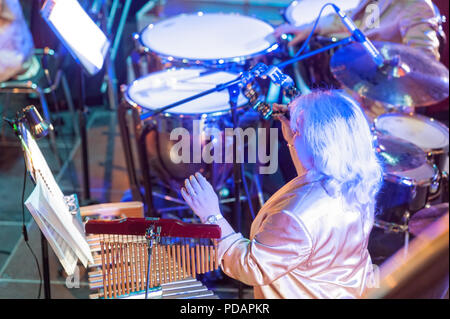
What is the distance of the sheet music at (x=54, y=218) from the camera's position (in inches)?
72.2

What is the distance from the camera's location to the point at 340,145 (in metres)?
1.67

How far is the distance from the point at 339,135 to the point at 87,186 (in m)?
2.39

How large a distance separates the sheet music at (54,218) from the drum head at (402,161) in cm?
153

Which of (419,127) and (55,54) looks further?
(55,54)

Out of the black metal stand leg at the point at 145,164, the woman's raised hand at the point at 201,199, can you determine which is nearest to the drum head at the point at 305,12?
the black metal stand leg at the point at 145,164

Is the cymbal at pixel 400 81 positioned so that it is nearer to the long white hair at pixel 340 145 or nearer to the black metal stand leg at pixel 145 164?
the black metal stand leg at pixel 145 164

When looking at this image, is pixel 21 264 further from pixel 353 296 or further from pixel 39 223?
pixel 353 296

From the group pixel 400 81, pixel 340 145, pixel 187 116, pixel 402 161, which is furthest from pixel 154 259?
pixel 400 81

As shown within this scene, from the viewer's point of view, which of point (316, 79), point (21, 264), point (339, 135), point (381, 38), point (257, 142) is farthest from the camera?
point (316, 79)

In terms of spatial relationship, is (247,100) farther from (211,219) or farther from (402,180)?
(211,219)

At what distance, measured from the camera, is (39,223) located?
182 cm

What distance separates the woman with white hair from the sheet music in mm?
541

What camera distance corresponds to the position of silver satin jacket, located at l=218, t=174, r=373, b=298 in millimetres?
1644
